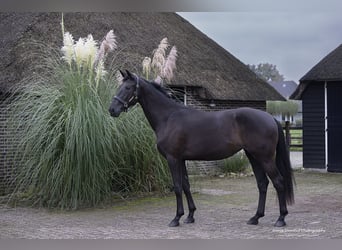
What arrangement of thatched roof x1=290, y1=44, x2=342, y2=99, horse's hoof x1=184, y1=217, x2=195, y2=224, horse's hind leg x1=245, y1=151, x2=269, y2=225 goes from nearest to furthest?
horse's hind leg x1=245, y1=151, x2=269, y2=225, horse's hoof x1=184, y1=217, x2=195, y2=224, thatched roof x1=290, y1=44, x2=342, y2=99

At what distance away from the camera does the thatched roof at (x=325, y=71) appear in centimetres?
1464

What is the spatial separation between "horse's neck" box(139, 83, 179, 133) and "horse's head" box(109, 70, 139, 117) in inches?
6.2

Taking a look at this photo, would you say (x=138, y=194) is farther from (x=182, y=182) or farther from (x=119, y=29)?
(x=119, y=29)

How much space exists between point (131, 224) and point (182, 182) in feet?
3.12

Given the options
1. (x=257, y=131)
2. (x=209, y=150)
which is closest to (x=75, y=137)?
(x=209, y=150)

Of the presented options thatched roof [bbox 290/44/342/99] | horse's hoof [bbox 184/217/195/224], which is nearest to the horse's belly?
horse's hoof [bbox 184/217/195/224]

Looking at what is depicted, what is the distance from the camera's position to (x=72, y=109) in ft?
29.5

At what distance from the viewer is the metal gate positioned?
14766mm

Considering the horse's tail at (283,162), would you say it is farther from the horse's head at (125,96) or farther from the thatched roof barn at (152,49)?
the thatched roof barn at (152,49)

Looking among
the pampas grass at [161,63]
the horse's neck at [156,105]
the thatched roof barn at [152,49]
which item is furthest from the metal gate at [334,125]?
the horse's neck at [156,105]

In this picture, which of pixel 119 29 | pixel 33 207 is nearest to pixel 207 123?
pixel 33 207

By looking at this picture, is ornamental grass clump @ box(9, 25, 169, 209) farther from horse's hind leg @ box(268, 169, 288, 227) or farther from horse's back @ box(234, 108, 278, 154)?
horse's hind leg @ box(268, 169, 288, 227)

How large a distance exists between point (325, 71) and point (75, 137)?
8.72 m

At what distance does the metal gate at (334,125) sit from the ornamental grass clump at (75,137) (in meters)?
6.94
